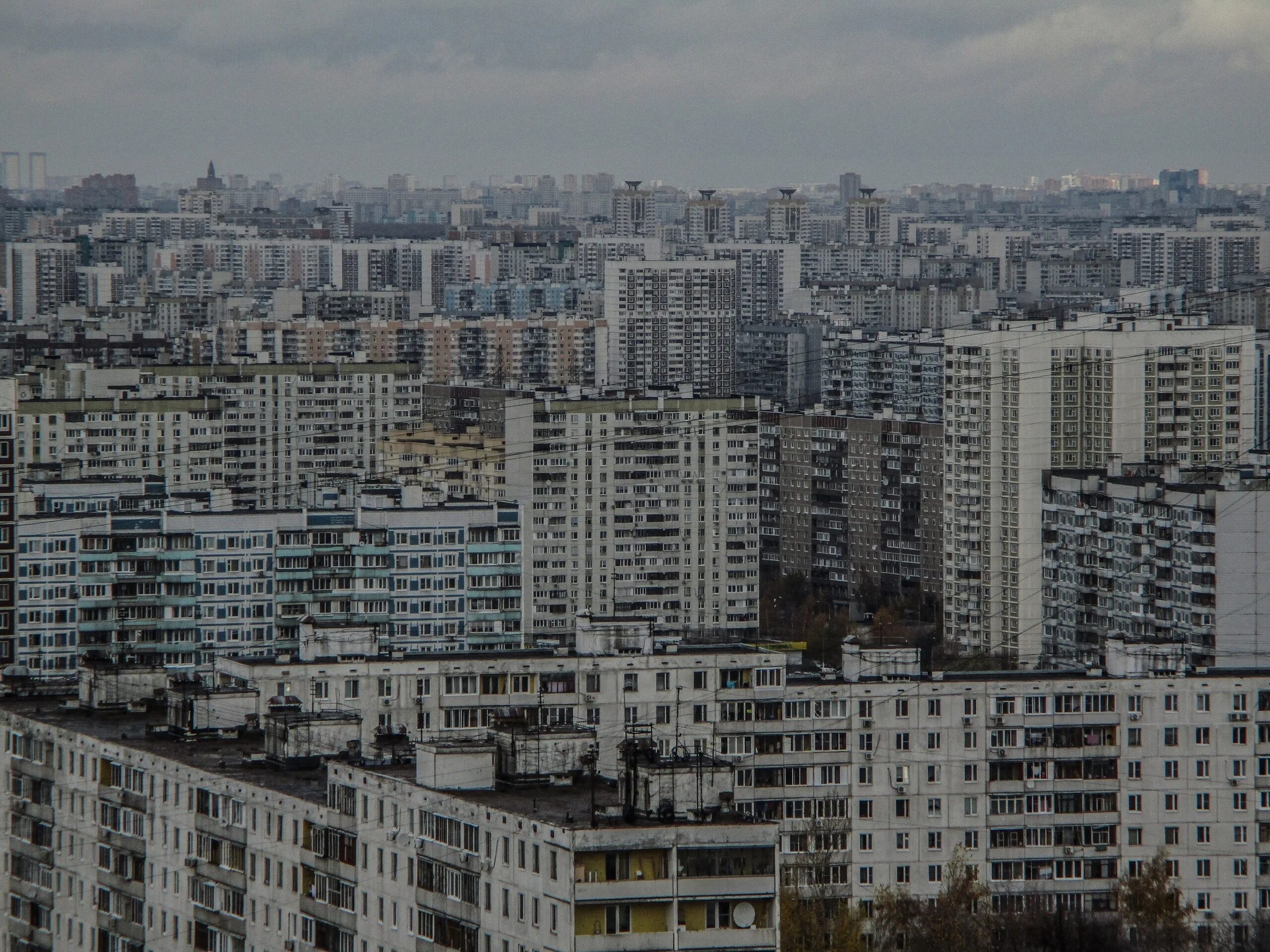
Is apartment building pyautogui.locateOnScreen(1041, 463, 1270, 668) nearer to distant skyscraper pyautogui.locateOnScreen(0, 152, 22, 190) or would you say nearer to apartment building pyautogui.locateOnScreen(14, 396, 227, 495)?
apartment building pyautogui.locateOnScreen(14, 396, 227, 495)

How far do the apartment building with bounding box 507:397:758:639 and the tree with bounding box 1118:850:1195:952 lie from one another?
1199 cm

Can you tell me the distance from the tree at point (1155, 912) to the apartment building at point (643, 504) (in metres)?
12.0

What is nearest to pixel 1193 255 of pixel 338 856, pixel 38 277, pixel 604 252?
pixel 604 252

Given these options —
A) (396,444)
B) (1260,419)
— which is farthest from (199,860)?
(1260,419)

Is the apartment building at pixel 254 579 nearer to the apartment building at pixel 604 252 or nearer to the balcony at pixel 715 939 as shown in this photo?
the balcony at pixel 715 939

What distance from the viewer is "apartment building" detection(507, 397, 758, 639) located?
23453 millimetres

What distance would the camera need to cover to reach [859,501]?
26.7m

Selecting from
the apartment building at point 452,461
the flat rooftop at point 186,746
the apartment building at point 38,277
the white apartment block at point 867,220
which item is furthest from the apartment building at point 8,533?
the white apartment block at point 867,220

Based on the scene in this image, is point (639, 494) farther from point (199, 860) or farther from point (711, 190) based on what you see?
point (711, 190)

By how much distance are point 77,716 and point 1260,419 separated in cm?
2216

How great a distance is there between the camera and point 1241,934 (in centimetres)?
1109

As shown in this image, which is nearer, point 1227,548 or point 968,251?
point 1227,548

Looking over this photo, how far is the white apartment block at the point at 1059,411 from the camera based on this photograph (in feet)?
73.3

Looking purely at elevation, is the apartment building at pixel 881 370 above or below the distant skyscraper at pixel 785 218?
below
